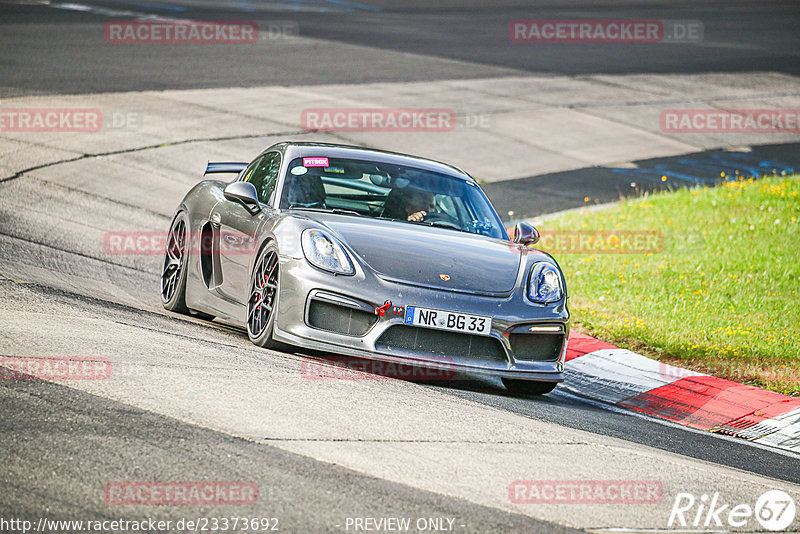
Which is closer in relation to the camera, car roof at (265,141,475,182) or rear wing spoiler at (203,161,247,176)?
car roof at (265,141,475,182)

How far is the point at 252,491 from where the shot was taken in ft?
13.5

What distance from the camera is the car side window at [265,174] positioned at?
802 cm

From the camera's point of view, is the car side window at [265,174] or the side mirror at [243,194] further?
the car side window at [265,174]

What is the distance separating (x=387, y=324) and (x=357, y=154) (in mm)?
2092

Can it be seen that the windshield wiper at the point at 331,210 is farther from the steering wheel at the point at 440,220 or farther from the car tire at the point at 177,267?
the car tire at the point at 177,267

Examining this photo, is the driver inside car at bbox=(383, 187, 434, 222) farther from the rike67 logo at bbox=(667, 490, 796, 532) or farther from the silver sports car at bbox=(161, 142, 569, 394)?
the rike67 logo at bbox=(667, 490, 796, 532)

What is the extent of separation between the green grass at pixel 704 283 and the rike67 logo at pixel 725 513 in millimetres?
3419

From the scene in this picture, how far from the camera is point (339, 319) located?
6578mm

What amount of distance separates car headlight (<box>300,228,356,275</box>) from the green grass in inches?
126

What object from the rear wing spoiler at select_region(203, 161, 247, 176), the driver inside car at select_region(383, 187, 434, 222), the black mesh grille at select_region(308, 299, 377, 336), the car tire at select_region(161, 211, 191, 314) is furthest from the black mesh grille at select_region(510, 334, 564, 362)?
the rear wing spoiler at select_region(203, 161, 247, 176)

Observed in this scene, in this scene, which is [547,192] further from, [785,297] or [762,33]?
[762,33]

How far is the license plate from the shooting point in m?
6.51

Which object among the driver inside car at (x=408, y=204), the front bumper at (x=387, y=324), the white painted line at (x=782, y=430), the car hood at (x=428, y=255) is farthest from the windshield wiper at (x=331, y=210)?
the white painted line at (x=782, y=430)

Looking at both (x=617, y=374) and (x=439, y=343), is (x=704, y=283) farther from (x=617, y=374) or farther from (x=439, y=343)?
(x=439, y=343)
